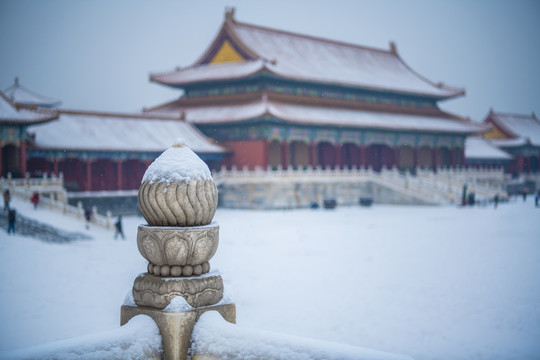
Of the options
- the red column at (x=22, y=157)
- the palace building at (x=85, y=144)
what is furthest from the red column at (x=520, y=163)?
the red column at (x=22, y=157)

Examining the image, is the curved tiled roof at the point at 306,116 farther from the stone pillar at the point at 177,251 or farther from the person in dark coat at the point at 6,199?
the stone pillar at the point at 177,251

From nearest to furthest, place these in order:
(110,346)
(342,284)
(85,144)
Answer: (110,346) → (342,284) → (85,144)

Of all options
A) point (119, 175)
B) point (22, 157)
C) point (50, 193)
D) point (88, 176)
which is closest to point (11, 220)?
point (50, 193)

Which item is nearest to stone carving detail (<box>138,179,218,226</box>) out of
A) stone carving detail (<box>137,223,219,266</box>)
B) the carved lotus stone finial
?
the carved lotus stone finial

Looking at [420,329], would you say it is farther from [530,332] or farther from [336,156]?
[336,156]

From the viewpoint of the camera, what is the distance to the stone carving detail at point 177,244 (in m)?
5.32

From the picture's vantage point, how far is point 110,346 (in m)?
4.84

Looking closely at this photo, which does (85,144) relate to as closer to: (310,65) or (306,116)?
(306,116)

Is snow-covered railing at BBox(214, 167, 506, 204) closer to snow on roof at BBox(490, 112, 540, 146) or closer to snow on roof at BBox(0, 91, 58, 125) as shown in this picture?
snow on roof at BBox(0, 91, 58, 125)

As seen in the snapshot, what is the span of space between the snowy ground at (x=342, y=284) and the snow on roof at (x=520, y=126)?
3837 centimetres

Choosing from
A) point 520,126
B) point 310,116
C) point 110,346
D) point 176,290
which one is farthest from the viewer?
point 520,126

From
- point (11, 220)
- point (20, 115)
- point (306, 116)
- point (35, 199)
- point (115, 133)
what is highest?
point (306, 116)

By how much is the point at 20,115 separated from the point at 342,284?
2118 centimetres

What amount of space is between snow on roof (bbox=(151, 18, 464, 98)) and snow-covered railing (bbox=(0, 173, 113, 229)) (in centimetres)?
1588
